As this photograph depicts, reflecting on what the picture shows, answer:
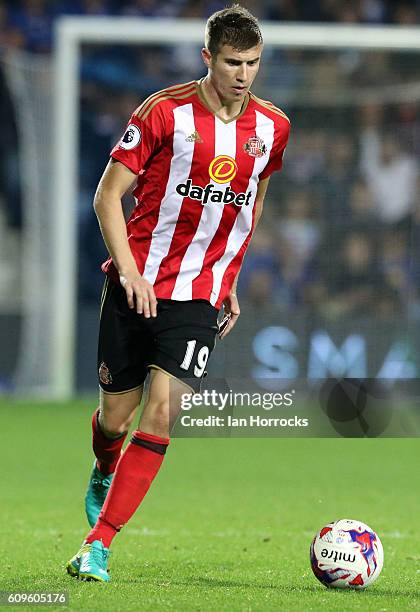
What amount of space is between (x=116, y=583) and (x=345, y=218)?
7517 millimetres

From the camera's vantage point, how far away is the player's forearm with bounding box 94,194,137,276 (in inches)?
182

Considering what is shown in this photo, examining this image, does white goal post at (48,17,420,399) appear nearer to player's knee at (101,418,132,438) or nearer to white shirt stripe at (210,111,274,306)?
player's knee at (101,418,132,438)

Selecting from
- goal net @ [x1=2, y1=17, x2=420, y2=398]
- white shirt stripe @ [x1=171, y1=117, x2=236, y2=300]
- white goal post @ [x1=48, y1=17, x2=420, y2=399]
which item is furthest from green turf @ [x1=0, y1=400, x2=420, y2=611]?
goal net @ [x1=2, y1=17, x2=420, y2=398]

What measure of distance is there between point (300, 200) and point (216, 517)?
5629mm

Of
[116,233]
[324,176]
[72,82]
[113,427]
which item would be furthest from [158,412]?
[72,82]

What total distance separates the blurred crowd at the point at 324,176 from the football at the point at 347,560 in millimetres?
6856

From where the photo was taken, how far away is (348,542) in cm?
464

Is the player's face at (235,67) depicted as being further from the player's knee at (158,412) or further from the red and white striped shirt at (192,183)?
the player's knee at (158,412)

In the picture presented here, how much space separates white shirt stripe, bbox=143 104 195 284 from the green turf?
124cm

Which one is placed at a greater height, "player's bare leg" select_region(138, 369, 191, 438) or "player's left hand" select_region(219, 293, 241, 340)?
"player's left hand" select_region(219, 293, 241, 340)

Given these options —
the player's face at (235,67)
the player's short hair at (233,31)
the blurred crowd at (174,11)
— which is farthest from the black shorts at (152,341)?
the blurred crowd at (174,11)

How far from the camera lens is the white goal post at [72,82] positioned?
11695 millimetres

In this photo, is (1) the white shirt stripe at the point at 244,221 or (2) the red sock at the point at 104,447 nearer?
(1) the white shirt stripe at the point at 244,221

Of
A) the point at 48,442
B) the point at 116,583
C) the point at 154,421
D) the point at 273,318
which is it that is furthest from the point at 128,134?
the point at 273,318
